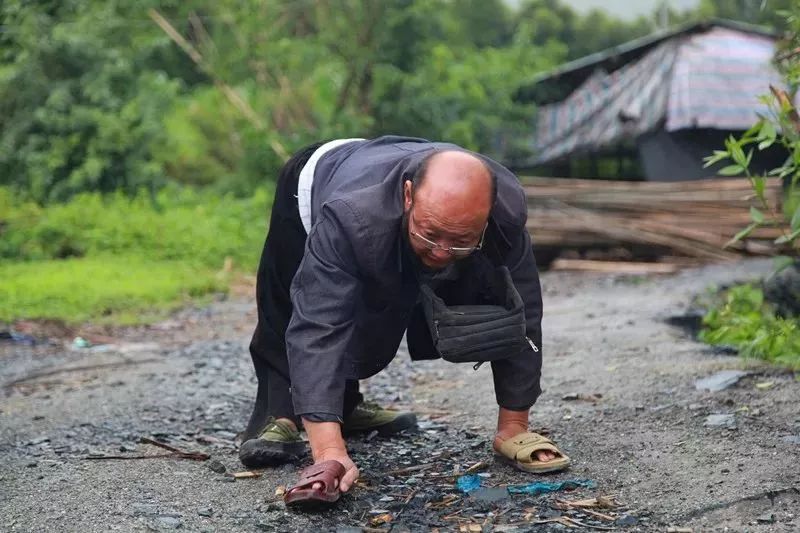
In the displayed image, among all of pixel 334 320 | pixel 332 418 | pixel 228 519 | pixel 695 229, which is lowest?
pixel 695 229

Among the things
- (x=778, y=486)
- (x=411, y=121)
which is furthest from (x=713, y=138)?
(x=778, y=486)

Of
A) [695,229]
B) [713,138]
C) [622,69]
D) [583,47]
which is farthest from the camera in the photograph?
[583,47]

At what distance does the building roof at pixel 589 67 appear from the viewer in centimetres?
1610

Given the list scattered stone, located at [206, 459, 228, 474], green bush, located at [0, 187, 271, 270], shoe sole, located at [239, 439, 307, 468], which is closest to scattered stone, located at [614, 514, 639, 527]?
shoe sole, located at [239, 439, 307, 468]

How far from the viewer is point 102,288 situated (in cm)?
1020

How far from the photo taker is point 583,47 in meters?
26.2

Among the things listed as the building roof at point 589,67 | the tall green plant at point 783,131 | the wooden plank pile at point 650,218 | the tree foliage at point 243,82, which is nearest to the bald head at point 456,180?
the tall green plant at point 783,131

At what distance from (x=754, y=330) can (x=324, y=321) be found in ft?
11.6

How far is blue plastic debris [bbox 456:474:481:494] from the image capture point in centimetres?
363

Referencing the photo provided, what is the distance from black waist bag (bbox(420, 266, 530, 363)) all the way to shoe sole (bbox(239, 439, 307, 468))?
97 cm

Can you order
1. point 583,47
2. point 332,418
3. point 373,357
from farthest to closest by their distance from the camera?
point 583,47 → point 373,357 → point 332,418

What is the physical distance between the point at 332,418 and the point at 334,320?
316 mm

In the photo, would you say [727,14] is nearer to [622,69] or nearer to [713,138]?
[622,69]

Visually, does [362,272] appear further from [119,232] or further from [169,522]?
[119,232]
